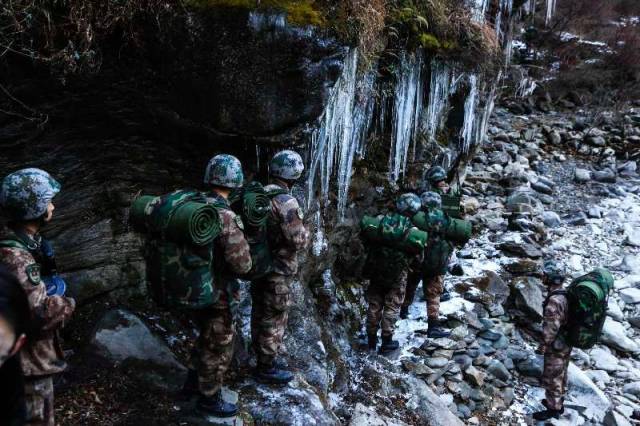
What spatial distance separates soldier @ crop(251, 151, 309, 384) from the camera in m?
4.32

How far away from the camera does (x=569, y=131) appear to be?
61.1 ft

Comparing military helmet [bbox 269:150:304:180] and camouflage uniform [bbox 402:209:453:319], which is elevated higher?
military helmet [bbox 269:150:304:180]

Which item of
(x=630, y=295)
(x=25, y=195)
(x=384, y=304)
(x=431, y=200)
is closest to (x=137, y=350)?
(x=25, y=195)

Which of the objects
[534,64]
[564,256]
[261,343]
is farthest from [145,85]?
[534,64]

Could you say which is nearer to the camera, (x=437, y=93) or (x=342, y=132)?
(x=342, y=132)

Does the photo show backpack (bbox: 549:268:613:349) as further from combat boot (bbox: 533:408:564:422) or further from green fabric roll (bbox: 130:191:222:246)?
green fabric roll (bbox: 130:191:222:246)

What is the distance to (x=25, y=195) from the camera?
2832 mm

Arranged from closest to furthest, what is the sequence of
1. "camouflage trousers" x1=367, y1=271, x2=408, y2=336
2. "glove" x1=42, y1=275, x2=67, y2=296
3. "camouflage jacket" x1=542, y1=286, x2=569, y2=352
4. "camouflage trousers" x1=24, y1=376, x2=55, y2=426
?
"camouflage trousers" x1=24, y1=376, x2=55, y2=426 < "glove" x1=42, y1=275, x2=67, y2=296 < "camouflage jacket" x1=542, y1=286, x2=569, y2=352 < "camouflage trousers" x1=367, y1=271, x2=408, y2=336

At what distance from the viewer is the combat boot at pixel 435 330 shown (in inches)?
287

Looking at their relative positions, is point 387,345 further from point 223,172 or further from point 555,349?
point 223,172

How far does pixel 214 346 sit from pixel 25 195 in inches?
69.0

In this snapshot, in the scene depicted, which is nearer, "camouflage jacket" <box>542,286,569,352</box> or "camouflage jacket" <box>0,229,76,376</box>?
"camouflage jacket" <box>0,229,76,376</box>

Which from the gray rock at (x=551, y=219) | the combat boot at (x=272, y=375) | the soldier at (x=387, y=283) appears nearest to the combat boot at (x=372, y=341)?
the soldier at (x=387, y=283)

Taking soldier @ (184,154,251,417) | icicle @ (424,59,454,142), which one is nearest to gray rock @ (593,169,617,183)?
icicle @ (424,59,454,142)
